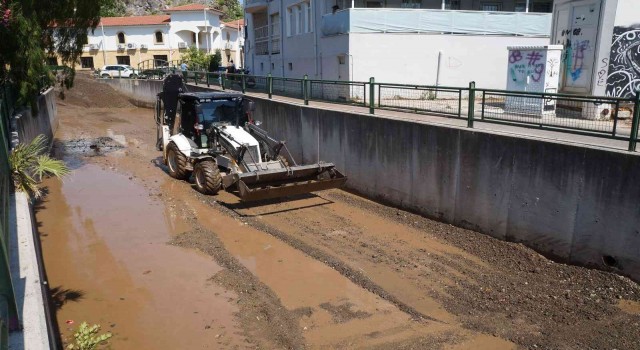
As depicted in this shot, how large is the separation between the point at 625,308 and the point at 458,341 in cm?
217

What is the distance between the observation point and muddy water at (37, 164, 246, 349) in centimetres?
570

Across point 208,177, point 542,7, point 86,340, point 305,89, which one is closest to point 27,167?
point 208,177

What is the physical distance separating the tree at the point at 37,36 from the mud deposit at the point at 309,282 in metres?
3.15

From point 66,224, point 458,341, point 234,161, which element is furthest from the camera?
point 234,161

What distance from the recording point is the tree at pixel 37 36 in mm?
10531

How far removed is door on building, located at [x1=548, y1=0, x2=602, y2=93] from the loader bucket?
20.3 ft

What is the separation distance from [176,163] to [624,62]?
10.6 meters

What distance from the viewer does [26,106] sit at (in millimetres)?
14203

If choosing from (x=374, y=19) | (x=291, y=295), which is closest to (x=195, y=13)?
(x=374, y=19)

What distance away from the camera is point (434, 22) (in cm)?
1978

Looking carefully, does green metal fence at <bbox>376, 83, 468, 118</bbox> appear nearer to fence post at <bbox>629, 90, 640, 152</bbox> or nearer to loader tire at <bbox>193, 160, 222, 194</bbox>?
fence post at <bbox>629, 90, 640, 152</bbox>

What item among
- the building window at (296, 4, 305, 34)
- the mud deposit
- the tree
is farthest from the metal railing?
the building window at (296, 4, 305, 34)

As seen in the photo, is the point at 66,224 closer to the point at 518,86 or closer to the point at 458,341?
the point at 458,341

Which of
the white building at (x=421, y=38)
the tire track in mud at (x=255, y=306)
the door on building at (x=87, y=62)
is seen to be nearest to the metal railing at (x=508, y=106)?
the tire track in mud at (x=255, y=306)
